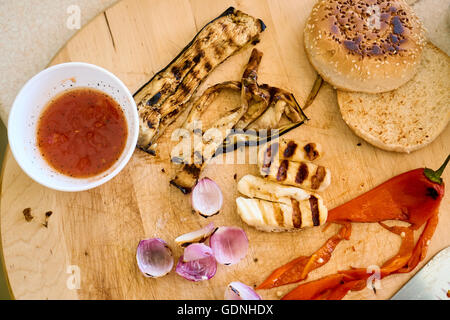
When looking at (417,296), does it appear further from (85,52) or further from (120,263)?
(85,52)

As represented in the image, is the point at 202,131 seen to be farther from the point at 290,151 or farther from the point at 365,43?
the point at 365,43

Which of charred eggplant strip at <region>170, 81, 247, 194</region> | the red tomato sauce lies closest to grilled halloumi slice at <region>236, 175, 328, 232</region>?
charred eggplant strip at <region>170, 81, 247, 194</region>

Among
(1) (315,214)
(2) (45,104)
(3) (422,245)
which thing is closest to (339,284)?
(1) (315,214)
